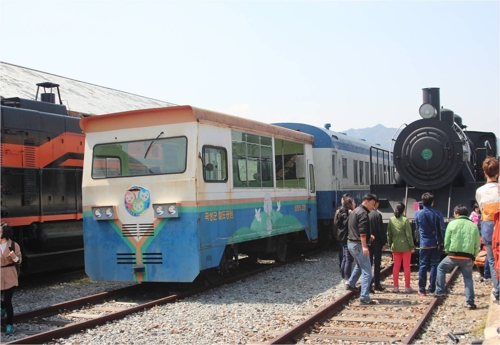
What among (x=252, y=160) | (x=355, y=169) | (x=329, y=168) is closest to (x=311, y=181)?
(x=329, y=168)

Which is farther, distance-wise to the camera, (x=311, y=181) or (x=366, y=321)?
(x=311, y=181)

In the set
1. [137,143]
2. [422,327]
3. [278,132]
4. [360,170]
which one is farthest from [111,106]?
[422,327]

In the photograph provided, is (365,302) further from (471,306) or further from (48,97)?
(48,97)

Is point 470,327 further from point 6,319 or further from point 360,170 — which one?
point 360,170

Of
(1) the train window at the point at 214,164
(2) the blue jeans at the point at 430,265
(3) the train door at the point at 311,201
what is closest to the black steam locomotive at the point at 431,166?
(3) the train door at the point at 311,201

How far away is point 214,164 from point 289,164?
3.79 metres

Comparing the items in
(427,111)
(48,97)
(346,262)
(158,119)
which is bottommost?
(346,262)

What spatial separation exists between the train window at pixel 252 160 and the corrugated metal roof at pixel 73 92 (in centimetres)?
981

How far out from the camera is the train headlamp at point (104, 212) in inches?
381

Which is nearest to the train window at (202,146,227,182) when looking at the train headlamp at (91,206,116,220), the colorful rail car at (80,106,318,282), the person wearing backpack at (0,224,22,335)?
the colorful rail car at (80,106,318,282)

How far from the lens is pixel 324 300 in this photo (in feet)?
29.3

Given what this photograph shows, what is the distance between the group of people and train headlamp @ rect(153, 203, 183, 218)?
9.18 feet

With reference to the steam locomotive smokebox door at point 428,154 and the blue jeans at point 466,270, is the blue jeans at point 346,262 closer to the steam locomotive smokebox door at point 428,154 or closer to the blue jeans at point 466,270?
the blue jeans at point 466,270

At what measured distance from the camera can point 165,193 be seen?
9344 mm
